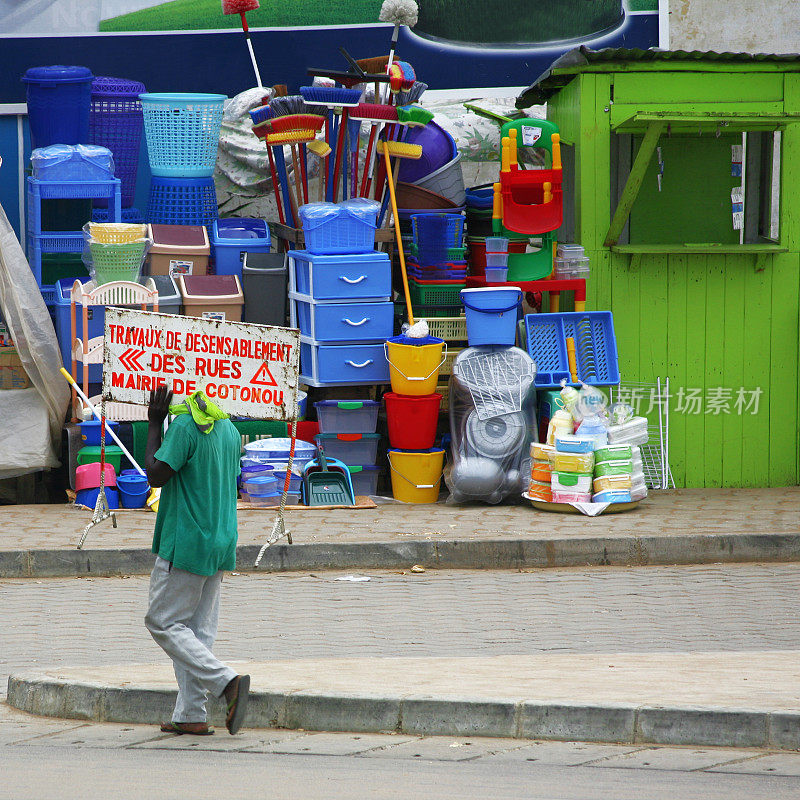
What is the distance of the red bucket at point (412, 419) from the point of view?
10.7 m

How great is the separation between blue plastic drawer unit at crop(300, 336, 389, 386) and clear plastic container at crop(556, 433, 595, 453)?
170cm

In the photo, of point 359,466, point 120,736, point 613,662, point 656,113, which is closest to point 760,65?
point 656,113

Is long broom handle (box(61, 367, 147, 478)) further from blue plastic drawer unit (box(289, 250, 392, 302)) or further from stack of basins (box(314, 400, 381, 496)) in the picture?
blue plastic drawer unit (box(289, 250, 392, 302))

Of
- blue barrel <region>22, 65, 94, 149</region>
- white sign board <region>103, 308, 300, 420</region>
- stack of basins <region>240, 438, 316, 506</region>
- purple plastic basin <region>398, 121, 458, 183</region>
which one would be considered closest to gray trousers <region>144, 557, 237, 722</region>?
white sign board <region>103, 308, 300, 420</region>

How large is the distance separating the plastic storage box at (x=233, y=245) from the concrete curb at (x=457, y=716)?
6215mm

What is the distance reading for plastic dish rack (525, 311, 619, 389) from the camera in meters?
11.0

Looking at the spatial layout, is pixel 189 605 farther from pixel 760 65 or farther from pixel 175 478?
pixel 760 65

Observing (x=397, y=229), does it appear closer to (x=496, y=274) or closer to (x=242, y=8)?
(x=496, y=274)

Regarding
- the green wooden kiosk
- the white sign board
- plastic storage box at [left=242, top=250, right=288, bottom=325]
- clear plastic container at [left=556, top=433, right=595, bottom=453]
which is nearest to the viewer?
the white sign board

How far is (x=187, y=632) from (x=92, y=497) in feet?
17.5

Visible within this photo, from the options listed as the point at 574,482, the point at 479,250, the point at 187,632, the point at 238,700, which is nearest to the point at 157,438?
the point at 187,632

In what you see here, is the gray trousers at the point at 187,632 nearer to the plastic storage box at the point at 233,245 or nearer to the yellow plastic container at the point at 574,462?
the yellow plastic container at the point at 574,462

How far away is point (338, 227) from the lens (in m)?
10.8

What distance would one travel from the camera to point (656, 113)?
34.2 feet
